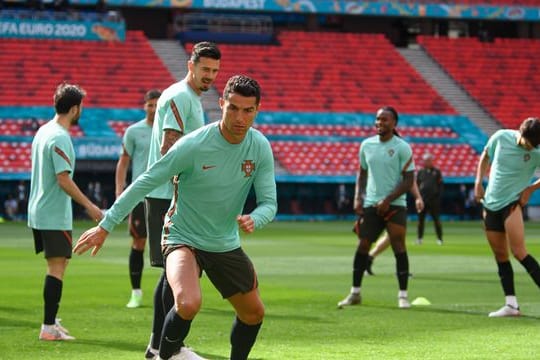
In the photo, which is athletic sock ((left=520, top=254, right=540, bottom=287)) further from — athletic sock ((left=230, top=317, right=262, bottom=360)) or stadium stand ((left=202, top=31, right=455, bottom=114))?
stadium stand ((left=202, top=31, right=455, bottom=114))

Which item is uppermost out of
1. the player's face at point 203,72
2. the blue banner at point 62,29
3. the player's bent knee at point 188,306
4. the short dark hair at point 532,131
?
the player's face at point 203,72

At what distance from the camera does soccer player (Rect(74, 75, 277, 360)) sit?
806 centimetres

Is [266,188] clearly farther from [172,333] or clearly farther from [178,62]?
[178,62]

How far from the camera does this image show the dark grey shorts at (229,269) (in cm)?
841

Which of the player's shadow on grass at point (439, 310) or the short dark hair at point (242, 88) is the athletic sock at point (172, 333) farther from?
the player's shadow on grass at point (439, 310)

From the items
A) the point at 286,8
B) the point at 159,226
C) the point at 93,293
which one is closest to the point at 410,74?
the point at 286,8

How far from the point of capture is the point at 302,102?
5297 centimetres

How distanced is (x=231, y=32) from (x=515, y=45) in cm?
1515

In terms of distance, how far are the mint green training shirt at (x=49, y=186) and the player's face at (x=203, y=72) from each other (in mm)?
1683

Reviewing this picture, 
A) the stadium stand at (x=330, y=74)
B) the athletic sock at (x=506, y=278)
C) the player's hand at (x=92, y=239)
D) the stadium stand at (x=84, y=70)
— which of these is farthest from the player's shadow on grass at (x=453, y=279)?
the stadium stand at (x=330, y=74)

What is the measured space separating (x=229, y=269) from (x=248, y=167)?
730 mm

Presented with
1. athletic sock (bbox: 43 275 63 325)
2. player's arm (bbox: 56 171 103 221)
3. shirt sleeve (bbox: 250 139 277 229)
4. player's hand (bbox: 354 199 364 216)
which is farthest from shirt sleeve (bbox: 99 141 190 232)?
player's hand (bbox: 354 199 364 216)

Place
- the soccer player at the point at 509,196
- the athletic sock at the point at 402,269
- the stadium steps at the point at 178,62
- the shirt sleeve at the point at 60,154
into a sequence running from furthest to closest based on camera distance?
the stadium steps at the point at 178,62
the athletic sock at the point at 402,269
the soccer player at the point at 509,196
the shirt sleeve at the point at 60,154

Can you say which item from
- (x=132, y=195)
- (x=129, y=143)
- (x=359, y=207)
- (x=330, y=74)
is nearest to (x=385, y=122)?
(x=359, y=207)
